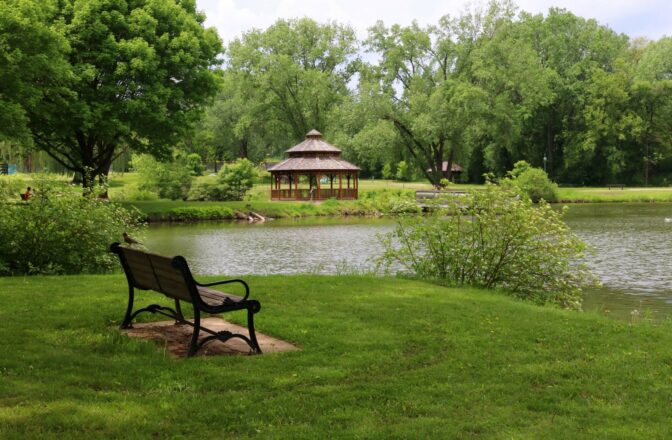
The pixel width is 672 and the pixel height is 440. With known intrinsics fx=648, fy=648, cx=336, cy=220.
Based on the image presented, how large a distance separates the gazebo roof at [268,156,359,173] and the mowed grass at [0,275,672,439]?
38014 millimetres

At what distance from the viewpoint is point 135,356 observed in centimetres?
577

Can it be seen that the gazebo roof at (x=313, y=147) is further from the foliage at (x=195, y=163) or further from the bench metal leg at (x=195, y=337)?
the bench metal leg at (x=195, y=337)

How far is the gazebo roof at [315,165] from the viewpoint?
46.0 meters

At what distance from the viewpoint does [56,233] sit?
1145cm

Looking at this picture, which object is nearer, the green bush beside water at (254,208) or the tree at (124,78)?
the tree at (124,78)

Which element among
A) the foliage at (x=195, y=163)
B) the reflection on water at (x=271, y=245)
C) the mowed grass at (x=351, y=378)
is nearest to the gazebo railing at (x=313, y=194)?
the reflection on water at (x=271, y=245)

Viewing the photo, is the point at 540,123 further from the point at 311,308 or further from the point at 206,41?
the point at 311,308

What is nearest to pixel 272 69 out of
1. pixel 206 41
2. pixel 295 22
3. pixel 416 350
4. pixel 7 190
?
pixel 295 22

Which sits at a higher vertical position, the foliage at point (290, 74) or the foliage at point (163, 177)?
the foliage at point (290, 74)

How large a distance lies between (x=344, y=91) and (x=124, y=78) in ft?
124

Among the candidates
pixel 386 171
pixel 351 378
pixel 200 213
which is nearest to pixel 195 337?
pixel 351 378

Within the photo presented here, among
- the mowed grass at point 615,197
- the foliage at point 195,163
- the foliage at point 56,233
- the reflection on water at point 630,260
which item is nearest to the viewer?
the foliage at point 56,233

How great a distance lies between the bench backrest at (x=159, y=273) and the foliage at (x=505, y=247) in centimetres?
594

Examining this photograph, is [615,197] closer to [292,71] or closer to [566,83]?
[566,83]
